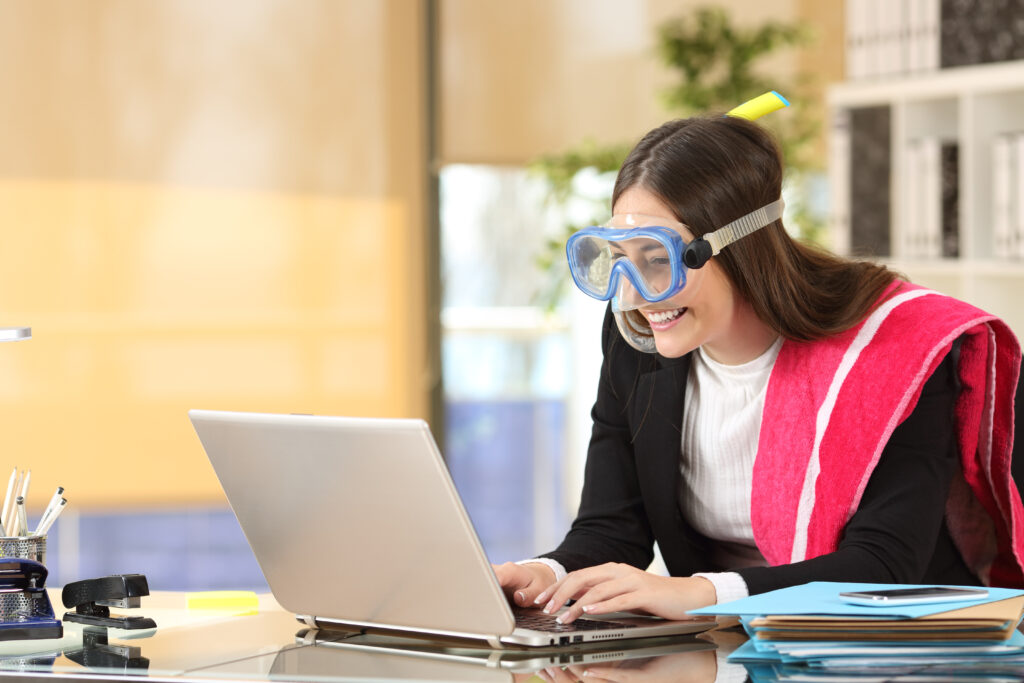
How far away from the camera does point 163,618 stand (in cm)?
156

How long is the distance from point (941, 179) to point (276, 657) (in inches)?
104

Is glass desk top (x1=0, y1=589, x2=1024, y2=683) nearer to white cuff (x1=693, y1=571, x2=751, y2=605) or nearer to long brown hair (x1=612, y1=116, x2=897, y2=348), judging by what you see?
white cuff (x1=693, y1=571, x2=751, y2=605)

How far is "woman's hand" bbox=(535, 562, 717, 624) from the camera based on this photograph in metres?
1.40

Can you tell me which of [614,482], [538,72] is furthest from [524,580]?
[538,72]

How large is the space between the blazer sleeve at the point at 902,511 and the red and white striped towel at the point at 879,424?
0.02 meters

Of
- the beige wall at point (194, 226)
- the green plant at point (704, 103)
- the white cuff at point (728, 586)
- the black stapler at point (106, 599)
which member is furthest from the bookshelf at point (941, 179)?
the black stapler at point (106, 599)

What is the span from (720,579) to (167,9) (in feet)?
11.4

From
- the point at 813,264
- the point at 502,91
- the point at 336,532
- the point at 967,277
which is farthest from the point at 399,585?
the point at 502,91

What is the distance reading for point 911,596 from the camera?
48.8 inches

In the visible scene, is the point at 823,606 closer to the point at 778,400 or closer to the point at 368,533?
the point at 368,533

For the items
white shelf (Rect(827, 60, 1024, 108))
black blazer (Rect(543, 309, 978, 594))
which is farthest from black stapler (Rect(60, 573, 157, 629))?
→ white shelf (Rect(827, 60, 1024, 108))

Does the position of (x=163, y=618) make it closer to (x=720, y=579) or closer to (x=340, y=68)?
(x=720, y=579)

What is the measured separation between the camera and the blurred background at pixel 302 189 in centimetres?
430

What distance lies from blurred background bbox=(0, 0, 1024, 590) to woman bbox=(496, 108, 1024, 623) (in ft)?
7.08
